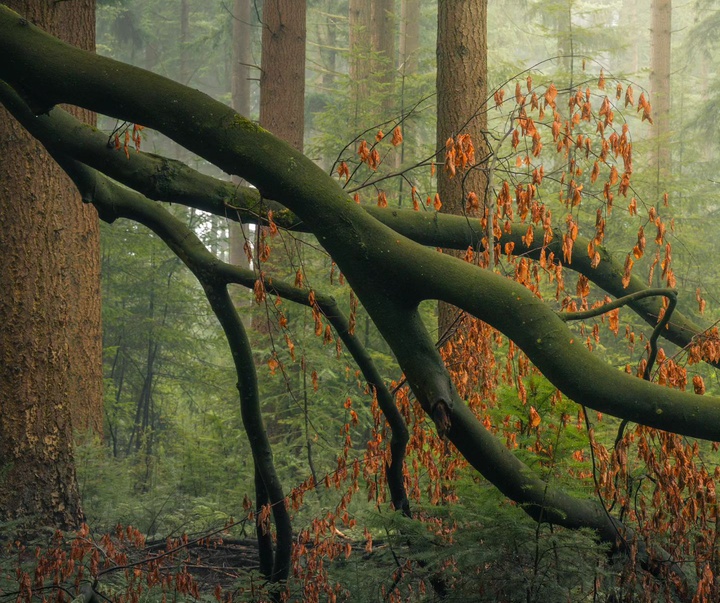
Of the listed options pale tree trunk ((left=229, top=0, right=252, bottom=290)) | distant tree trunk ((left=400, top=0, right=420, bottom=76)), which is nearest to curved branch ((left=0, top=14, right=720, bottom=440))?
pale tree trunk ((left=229, top=0, right=252, bottom=290))

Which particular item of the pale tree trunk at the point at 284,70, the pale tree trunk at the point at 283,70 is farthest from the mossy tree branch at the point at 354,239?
the pale tree trunk at the point at 284,70

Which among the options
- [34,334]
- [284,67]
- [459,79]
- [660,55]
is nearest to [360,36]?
[284,67]

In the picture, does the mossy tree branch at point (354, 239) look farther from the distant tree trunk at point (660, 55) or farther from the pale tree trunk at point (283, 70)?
the distant tree trunk at point (660, 55)

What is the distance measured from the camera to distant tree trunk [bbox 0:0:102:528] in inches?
260

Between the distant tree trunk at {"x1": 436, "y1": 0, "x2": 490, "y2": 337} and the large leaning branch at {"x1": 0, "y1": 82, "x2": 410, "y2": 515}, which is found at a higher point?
the distant tree trunk at {"x1": 436, "y1": 0, "x2": 490, "y2": 337}

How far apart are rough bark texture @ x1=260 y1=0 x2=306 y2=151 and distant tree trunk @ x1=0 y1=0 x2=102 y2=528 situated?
17.6ft

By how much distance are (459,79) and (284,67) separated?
18.4 ft

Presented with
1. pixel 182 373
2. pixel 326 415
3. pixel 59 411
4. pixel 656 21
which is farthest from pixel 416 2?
pixel 59 411

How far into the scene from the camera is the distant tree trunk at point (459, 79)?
23.8 feet

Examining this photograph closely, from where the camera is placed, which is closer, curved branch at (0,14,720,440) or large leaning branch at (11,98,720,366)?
curved branch at (0,14,720,440)

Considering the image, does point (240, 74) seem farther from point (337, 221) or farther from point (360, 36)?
point (337, 221)

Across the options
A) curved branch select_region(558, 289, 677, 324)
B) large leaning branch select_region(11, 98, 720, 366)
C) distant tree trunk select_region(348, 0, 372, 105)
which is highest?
distant tree trunk select_region(348, 0, 372, 105)

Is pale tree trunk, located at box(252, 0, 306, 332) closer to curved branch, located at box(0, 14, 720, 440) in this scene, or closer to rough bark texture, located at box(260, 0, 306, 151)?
rough bark texture, located at box(260, 0, 306, 151)

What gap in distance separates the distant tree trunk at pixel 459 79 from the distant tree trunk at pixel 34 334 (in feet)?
A: 11.5
